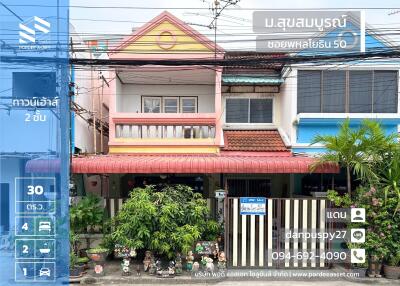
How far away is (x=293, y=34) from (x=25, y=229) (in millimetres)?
7479

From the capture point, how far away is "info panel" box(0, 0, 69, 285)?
532 cm

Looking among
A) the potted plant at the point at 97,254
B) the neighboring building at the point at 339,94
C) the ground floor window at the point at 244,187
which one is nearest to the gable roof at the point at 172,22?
the neighboring building at the point at 339,94

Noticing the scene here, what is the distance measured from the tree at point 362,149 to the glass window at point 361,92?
9.18 ft

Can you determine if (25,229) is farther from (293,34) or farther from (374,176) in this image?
(293,34)

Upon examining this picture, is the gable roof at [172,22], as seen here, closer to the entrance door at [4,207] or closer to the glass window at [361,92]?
the glass window at [361,92]

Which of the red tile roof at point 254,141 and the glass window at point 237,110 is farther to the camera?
the glass window at point 237,110

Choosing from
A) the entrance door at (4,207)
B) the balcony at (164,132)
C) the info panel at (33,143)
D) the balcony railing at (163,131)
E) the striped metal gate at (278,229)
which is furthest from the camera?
the balcony railing at (163,131)

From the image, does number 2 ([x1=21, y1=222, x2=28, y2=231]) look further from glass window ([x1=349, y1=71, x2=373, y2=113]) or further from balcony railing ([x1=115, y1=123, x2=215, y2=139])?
glass window ([x1=349, y1=71, x2=373, y2=113])

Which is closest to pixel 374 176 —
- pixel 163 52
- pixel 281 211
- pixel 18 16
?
pixel 281 211

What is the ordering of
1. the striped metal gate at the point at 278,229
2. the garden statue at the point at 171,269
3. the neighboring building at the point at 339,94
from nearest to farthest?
the garden statue at the point at 171,269 < the striped metal gate at the point at 278,229 < the neighboring building at the point at 339,94

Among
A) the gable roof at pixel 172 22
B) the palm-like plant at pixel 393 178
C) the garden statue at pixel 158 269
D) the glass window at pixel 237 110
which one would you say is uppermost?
the gable roof at pixel 172 22

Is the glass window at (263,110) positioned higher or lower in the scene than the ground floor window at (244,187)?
higher

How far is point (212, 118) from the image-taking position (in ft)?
35.8

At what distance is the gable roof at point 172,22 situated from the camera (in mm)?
10844
